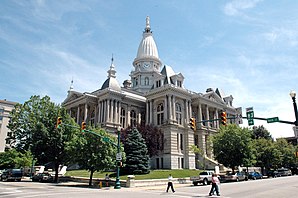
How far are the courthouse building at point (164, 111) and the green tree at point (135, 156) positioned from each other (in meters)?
11.1

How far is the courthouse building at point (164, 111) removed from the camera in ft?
182

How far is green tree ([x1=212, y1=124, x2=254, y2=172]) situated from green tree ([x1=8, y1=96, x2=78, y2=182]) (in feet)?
82.3

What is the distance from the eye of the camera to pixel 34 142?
140 ft

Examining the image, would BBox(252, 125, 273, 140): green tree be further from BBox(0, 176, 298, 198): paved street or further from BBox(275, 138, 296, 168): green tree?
BBox(0, 176, 298, 198): paved street

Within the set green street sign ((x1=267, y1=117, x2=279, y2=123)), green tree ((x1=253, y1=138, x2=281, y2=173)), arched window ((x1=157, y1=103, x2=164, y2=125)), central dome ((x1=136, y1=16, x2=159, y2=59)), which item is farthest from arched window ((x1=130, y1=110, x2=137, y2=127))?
green street sign ((x1=267, y1=117, x2=279, y2=123))

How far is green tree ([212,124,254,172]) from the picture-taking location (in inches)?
1721

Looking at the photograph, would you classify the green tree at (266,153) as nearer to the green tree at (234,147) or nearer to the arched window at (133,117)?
the green tree at (234,147)

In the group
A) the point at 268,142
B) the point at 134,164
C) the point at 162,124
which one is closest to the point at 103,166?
the point at 134,164

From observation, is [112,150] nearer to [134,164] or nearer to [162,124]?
[134,164]

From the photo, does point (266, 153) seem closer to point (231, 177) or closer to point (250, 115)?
point (231, 177)

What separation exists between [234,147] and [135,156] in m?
16.6

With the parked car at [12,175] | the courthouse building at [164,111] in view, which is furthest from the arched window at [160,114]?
the parked car at [12,175]

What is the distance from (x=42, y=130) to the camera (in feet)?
138

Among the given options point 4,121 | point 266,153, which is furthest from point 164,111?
point 4,121
